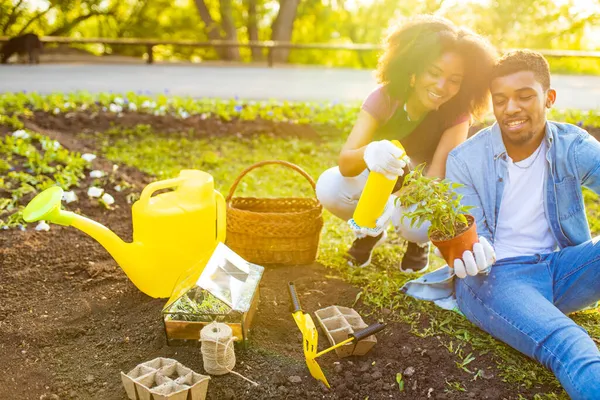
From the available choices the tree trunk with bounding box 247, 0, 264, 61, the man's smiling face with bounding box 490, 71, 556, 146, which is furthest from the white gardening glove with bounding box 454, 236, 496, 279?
the tree trunk with bounding box 247, 0, 264, 61

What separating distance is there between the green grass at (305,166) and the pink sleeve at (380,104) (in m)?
0.77

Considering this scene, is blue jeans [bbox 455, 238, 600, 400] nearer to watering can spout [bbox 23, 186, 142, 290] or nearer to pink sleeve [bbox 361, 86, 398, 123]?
pink sleeve [bbox 361, 86, 398, 123]

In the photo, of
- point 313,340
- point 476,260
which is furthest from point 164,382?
point 476,260

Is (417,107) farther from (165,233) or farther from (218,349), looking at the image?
(218,349)

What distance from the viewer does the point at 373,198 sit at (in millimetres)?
2377

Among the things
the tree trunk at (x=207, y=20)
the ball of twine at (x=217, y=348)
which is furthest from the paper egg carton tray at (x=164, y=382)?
the tree trunk at (x=207, y=20)

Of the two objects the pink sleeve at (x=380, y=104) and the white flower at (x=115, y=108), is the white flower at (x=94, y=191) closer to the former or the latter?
the pink sleeve at (x=380, y=104)

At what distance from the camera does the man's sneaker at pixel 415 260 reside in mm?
2943

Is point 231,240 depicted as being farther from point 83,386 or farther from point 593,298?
point 593,298

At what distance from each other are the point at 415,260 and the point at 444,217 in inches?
33.3

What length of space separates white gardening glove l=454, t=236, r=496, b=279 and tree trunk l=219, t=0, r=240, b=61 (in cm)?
1037

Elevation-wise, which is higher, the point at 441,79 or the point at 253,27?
the point at 441,79

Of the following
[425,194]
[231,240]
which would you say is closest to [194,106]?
[231,240]

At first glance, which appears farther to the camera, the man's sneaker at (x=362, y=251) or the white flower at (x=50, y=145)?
the white flower at (x=50, y=145)
